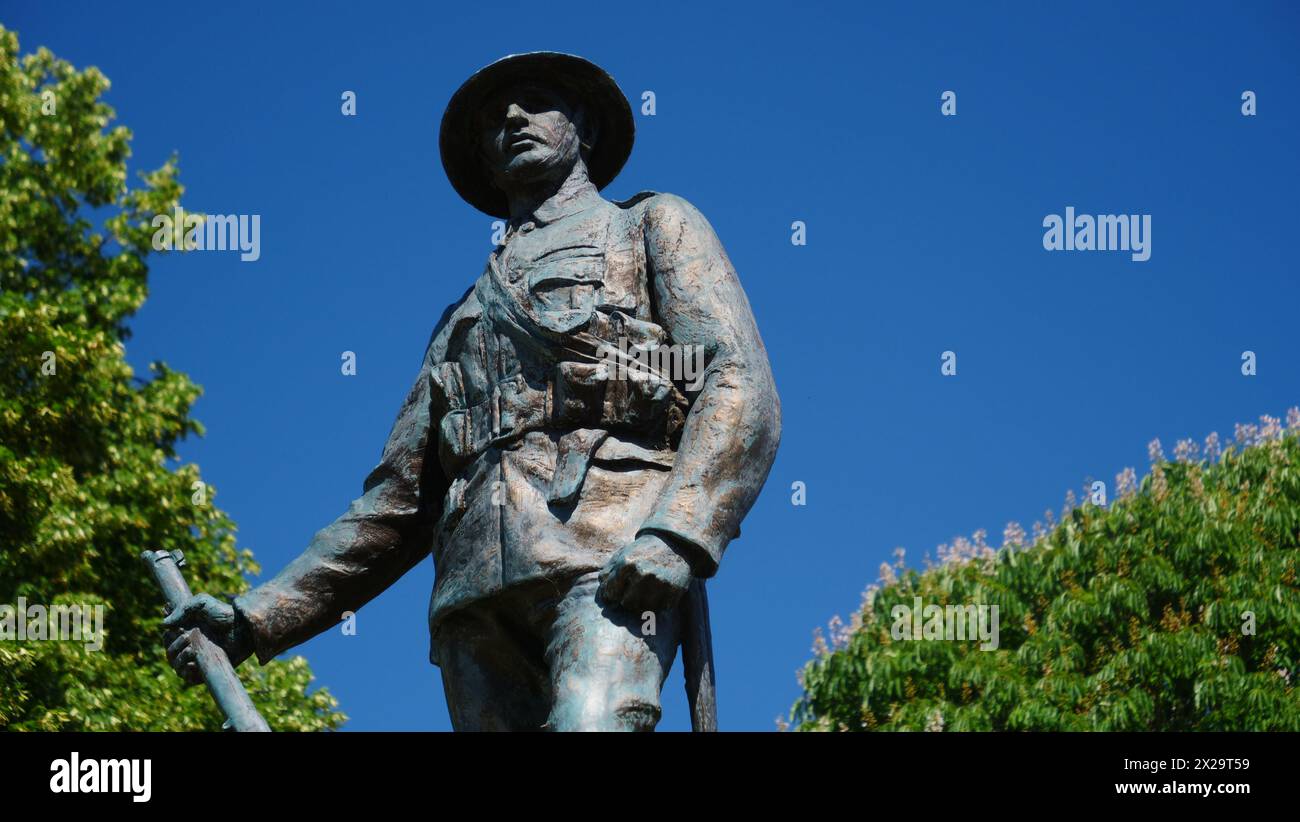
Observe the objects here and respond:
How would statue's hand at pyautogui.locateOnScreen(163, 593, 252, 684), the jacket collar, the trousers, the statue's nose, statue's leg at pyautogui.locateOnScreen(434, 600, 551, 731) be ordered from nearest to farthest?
1. the trousers
2. statue's leg at pyautogui.locateOnScreen(434, 600, 551, 731)
3. statue's hand at pyautogui.locateOnScreen(163, 593, 252, 684)
4. the jacket collar
5. the statue's nose

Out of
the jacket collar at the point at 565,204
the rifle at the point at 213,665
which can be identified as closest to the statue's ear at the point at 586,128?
the jacket collar at the point at 565,204

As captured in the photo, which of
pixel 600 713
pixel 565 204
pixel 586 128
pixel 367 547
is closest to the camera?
pixel 600 713

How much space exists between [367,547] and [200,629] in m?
0.79

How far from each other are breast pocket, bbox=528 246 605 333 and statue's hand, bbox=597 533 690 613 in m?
1.13

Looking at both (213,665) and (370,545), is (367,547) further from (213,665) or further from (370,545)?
(213,665)

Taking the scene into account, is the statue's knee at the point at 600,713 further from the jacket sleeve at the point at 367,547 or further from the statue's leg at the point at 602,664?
the jacket sleeve at the point at 367,547

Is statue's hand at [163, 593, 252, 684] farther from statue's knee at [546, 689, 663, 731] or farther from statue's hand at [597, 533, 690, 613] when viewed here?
statue's hand at [597, 533, 690, 613]

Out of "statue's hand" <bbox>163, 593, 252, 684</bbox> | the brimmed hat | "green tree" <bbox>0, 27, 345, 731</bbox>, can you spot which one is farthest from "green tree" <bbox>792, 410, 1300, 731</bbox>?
"statue's hand" <bbox>163, 593, 252, 684</bbox>

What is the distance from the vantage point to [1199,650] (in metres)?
22.8

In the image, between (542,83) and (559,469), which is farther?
(542,83)

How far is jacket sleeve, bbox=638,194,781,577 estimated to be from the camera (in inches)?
308

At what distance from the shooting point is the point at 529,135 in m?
9.29

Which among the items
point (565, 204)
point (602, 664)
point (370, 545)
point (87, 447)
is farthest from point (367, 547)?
point (87, 447)
